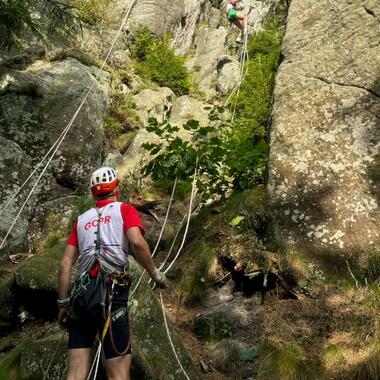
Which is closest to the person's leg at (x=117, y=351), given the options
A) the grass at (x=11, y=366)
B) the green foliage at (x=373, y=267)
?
the grass at (x=11, y=366)

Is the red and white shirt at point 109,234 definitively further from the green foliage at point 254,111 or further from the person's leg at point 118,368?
the green foliage at point 254,111

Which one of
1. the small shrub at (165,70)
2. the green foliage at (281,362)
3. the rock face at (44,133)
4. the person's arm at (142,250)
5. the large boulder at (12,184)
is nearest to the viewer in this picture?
the person's arm at (142,250)

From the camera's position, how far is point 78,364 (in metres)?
3.52

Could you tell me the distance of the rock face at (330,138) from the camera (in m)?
5.98

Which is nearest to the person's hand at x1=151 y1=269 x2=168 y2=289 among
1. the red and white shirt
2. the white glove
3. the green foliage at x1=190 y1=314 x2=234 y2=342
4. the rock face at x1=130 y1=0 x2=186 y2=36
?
the white glove

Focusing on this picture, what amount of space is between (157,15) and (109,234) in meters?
16.8

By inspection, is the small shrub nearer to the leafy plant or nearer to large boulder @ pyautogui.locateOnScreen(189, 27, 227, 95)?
large boulder @ pyautogui.locateOnScreen(189, 27, 227, 95)

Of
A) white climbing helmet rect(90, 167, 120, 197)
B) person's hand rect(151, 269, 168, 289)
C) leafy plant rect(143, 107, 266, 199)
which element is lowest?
person's hand rect(151, 269, 168, 289)

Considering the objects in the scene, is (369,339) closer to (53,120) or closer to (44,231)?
(44,231)

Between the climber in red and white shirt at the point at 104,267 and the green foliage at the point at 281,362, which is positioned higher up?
the climber in red and white shirt at the point at 104,267

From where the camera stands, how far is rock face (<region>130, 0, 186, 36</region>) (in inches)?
719

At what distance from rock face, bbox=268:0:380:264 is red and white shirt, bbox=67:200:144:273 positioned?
9.87 ft

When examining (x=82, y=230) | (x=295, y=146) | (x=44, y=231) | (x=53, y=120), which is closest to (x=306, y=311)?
(x=295, y=146)

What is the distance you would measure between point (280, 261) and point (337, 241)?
0.81m
